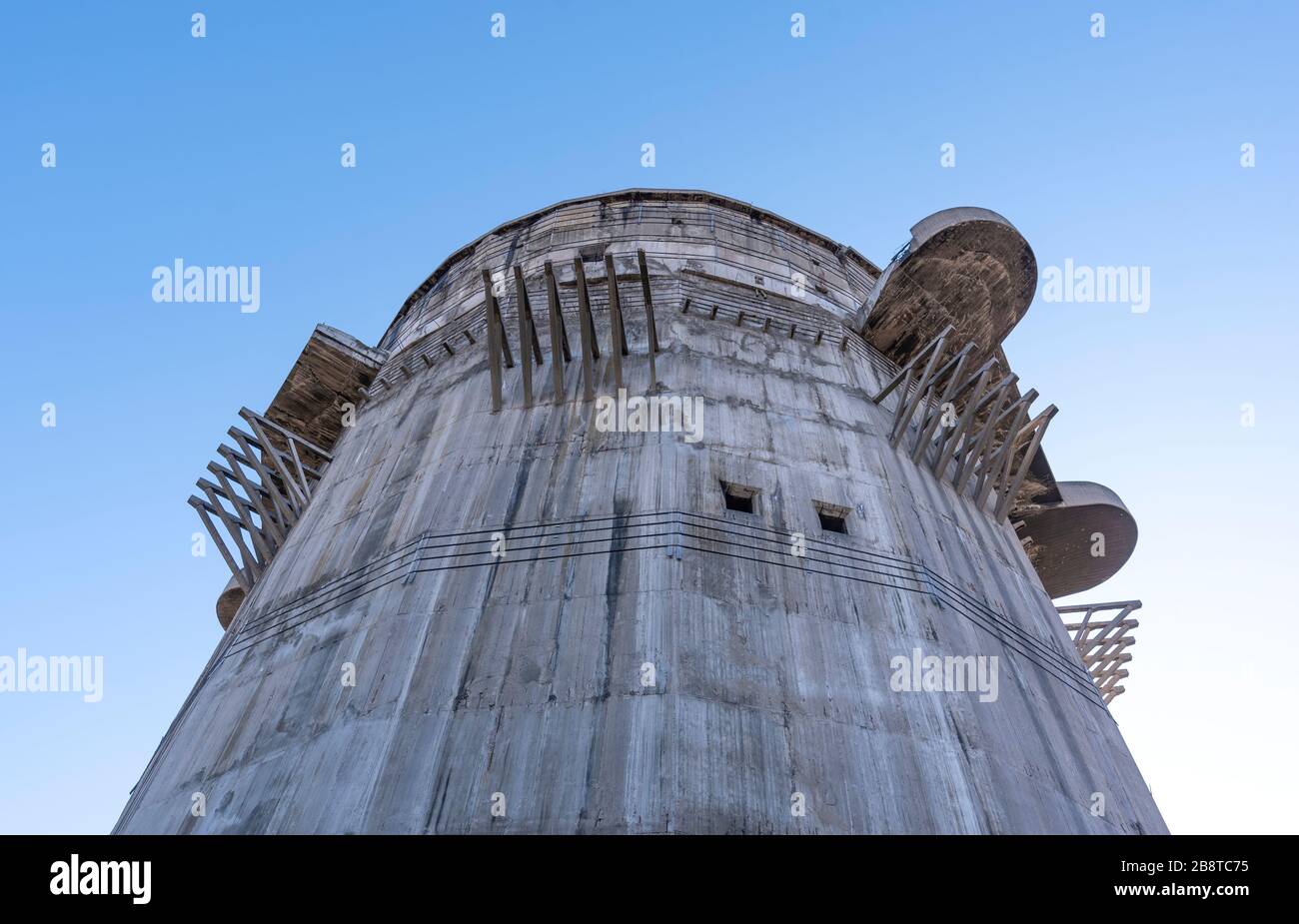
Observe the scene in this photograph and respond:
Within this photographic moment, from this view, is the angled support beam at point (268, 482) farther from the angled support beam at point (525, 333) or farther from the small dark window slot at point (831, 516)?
the small dark window slot at point (831, 516)

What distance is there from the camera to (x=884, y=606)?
48.3ft

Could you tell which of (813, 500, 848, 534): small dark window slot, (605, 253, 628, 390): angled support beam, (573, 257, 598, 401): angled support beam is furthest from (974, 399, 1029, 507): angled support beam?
(573, 257, 598, 401): angled support beam

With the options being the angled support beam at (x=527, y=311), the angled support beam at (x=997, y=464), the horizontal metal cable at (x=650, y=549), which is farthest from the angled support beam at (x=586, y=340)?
the angled support beam at (x=997, y=464)

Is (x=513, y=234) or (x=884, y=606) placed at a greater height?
(x=513, y=234)

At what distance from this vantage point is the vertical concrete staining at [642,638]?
11.9 m

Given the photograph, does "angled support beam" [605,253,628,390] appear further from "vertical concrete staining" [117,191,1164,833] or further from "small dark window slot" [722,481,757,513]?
"small dark window slot" [722,481,757,513]

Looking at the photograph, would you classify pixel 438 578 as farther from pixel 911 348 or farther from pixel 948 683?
pixel 911 348

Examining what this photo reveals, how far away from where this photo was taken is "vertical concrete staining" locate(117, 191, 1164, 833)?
11867mm

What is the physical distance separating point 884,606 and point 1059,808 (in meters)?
3.31

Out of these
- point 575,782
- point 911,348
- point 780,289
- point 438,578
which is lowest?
point 575,782

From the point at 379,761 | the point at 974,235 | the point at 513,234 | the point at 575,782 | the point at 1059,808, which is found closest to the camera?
the point at 575,782

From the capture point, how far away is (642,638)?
1328 centimetres

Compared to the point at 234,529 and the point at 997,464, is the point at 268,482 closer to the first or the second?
the point at 234,529
